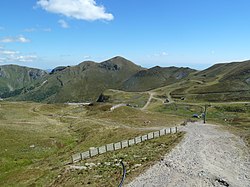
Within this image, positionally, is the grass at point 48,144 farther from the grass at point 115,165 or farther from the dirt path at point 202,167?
the dirt path at point 202,167

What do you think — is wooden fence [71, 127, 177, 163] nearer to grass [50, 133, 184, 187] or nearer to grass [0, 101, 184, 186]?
grass [50, 133, 184, 187]

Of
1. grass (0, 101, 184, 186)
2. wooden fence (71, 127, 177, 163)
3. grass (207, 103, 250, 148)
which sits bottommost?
grass (207, 103, 250, 148)

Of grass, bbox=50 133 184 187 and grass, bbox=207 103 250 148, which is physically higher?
grass, bbox=50 133 184 187

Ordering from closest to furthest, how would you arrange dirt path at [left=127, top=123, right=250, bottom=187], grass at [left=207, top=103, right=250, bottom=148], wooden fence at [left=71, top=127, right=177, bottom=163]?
dirt path at [left=127, top=123, right=250, bottom=187]
wooden fence at [left=71, top=127, right=177, bottom=163]
grass at [left=207, top=103, right=250, bottom=148]

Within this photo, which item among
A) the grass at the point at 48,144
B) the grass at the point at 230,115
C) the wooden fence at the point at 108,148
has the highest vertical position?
the wooden fence at the point at 108,148

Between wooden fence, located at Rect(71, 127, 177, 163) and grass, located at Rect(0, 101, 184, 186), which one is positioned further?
wooden fence, located at Rect(71, 127, 177, 163)

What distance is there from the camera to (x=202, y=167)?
118 ft

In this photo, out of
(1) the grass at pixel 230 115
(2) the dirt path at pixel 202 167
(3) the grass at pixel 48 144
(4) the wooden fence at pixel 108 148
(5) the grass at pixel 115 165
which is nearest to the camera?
(2) the dirt path at pixel 202 167

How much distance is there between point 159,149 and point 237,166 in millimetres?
13850

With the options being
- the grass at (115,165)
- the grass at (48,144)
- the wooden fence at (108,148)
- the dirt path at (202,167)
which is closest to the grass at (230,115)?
the grass at (48,144)

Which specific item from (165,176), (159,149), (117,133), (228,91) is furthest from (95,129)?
(228,91)

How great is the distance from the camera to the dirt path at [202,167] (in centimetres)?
3197

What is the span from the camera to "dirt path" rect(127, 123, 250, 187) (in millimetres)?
31969

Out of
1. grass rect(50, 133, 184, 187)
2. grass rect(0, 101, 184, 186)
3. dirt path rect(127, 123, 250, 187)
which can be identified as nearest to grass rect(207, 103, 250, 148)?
grass rect(0, 101, 184, 186)
